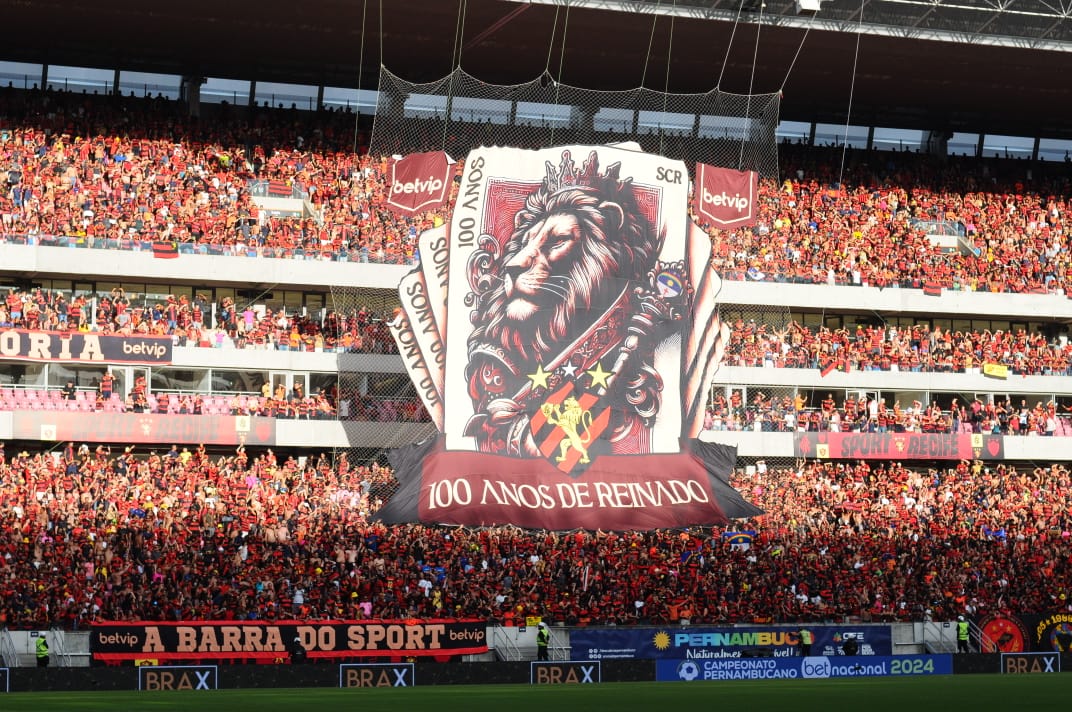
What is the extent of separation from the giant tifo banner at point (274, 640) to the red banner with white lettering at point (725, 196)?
14.1m

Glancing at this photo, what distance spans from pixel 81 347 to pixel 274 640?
45.1 feet

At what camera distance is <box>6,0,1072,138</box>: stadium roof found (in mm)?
48094

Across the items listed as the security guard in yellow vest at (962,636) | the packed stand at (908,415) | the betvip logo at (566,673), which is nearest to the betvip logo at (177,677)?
the betvip logo at (566,673)

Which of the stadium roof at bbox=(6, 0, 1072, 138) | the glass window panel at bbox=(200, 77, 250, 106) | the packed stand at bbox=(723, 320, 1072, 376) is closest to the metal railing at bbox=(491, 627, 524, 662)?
the packed stand at bbox=(723, 320, 1072, 376)

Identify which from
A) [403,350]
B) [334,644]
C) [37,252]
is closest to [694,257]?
[403,350]

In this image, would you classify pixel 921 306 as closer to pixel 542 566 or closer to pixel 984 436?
pixel 984 436

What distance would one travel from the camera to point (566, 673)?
32.4 m

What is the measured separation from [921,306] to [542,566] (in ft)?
67.1

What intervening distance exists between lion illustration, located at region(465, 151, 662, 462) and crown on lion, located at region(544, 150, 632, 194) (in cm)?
3

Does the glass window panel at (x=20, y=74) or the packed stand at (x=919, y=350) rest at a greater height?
the glass window panel at (x=20, y=74)

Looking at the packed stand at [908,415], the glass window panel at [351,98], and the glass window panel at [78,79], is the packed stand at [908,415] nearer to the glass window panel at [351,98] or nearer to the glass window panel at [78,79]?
the glass window panel at [351,98]

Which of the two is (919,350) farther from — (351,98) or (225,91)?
(225,91)

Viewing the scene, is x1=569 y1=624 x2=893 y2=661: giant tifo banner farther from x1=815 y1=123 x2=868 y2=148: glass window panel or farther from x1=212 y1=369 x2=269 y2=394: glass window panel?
x1=815 y1=123 x2=868 y2=148: glass window panel

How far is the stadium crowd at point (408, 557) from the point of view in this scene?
36.2m
